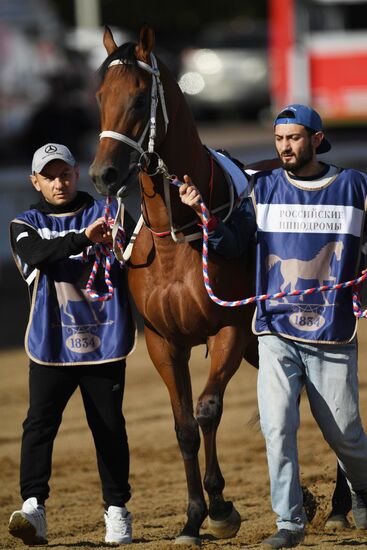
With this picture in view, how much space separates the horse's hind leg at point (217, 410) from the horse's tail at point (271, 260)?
1.79ft

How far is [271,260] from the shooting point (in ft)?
17.2

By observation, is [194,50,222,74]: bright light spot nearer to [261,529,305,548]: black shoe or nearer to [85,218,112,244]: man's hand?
[85,218,112,244]: man's hand

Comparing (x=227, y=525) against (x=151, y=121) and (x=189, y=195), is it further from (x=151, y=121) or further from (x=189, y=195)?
(x=151, y=121)

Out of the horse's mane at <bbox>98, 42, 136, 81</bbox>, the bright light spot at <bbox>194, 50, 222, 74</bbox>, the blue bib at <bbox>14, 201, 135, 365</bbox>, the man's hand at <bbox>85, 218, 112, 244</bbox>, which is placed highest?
the bright light spot at <bbox>194, 50, 222, 74</bbox>

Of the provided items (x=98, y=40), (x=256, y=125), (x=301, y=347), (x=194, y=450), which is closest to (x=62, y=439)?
(x=194, y=450)

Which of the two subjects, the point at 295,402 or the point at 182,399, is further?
the point at 182,399

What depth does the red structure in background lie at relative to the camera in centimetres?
2167

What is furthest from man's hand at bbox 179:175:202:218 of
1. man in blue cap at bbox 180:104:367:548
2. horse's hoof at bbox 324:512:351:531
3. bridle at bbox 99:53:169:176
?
horse's hoof at bbox 324:512:351:531

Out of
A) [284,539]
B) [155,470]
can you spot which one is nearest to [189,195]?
[284,539]

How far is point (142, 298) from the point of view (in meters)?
5.75

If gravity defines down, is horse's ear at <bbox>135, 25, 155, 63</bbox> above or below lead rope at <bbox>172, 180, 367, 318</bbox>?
above

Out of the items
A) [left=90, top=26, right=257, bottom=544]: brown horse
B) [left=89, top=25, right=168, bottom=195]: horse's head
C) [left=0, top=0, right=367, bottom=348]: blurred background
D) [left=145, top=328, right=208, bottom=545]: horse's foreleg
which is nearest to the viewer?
[left=89, top=25, right=168, bottom=195]: horse's head

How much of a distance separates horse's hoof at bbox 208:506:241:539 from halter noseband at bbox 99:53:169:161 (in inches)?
69.5

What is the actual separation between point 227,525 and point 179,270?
48.1 inches
